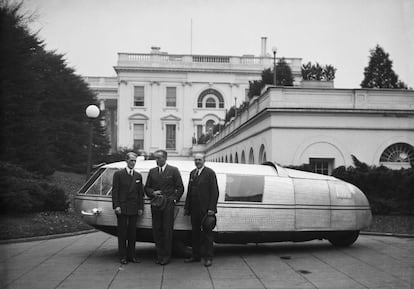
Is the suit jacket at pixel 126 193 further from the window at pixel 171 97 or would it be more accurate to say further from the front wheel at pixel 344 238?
the window at pixel 171 97

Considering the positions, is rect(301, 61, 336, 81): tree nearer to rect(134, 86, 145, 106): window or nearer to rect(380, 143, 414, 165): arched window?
rect(380, 143, 414, 165): arched window

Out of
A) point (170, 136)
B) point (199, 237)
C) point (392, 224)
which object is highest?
point (170, 136)

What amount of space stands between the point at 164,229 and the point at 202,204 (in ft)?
2.91

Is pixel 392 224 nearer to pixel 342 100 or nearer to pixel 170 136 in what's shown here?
pixel 342 100

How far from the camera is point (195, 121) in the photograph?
8275 cm

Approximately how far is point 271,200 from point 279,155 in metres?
13.5

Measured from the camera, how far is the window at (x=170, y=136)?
271 ft

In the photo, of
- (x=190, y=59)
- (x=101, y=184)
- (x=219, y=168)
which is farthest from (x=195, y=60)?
(x=101, y=184)

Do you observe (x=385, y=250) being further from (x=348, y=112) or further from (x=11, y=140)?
(x=11, y=140)

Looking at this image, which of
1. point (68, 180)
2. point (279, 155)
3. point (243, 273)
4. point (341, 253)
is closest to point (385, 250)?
point (341, 253)

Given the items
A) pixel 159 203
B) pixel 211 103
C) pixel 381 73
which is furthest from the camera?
pixel 211 103

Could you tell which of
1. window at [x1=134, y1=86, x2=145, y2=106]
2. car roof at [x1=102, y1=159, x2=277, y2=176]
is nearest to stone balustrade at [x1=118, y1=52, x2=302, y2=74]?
window at [x1=134, y1=86, x2=145, y2=106]

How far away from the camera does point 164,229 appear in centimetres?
976

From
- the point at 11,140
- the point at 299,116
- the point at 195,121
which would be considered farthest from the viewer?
the point at 195,121
